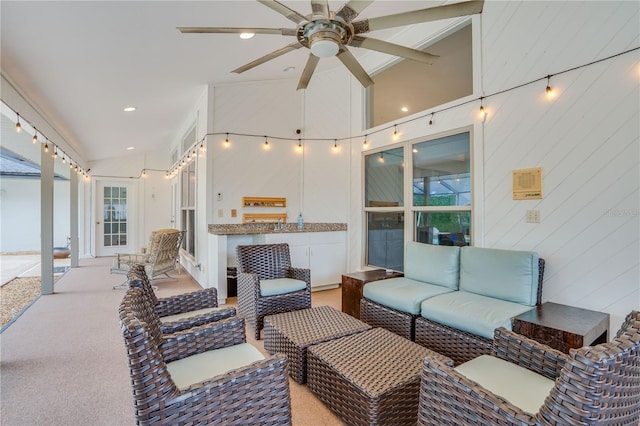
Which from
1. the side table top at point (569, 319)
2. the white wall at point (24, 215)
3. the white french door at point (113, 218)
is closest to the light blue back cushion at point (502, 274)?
the side table top at point (569, 319)

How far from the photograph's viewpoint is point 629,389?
1071mm

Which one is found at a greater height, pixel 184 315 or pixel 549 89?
pixel 549 89

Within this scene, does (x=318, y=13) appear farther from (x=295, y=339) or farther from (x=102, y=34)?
(x=102, y=34)

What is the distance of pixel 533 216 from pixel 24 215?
1342cm

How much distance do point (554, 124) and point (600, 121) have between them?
319 mm

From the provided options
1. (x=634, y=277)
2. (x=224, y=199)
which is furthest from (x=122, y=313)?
(x=224, y=199)

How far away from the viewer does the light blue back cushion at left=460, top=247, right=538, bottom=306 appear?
8.50 feet

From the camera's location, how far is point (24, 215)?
32.7 feet

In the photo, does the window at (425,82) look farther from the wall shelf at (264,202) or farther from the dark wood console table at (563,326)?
the dark wood console table at (563,326)

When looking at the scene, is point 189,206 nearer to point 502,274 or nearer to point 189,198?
point 189,198

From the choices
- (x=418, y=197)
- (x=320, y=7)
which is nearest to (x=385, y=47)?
(x=320, y=7)

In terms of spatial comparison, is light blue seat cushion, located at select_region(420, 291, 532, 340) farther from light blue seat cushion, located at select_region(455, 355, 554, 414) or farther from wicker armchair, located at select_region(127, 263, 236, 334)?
wicker armchair, located at select_region(127, 263, 236, 334)

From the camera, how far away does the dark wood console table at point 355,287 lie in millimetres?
3455

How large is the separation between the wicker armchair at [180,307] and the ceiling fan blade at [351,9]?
2052mm
